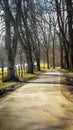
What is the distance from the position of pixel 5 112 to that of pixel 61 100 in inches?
150

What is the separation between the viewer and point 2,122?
10562 millimetres

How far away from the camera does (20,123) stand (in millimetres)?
10320

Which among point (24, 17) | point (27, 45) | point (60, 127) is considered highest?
point (24, 17)

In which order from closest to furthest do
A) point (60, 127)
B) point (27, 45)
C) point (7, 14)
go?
point (60, 127) < point (7, 14) < point (27, 45)

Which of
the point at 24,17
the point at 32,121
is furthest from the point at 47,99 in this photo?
the point at 24,17

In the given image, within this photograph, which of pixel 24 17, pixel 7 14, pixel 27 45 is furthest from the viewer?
pixel 27 45

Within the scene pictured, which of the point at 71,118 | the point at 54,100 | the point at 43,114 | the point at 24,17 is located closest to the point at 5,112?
the point at 43,114

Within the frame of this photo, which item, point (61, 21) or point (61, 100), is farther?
point (61, 21)

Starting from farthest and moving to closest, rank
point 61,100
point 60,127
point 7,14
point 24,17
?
point 24,17
point 7,14
point 61,100
point 60,127

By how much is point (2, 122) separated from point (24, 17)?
117 ft

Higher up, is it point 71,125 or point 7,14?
point 7,14

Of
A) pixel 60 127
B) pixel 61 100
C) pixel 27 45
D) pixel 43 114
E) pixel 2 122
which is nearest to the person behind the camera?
pixel 60 127

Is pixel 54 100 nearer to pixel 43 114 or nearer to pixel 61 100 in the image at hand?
pixel 61 100

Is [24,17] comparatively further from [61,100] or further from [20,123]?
[20,123]
